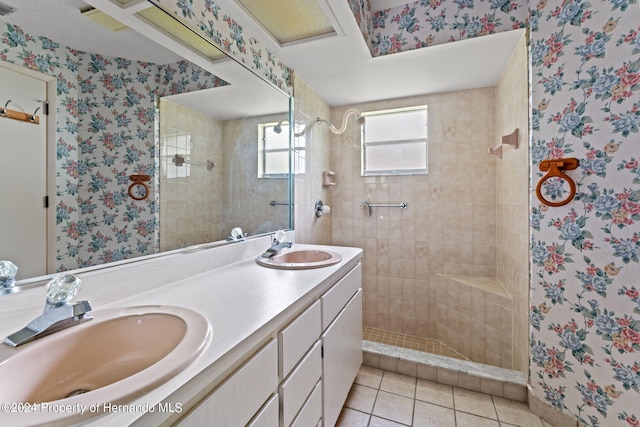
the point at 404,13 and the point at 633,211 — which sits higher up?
the point at 404,13

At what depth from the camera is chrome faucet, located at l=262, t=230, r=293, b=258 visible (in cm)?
148

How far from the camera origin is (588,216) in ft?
A: 4.11

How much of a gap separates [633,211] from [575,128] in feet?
1.40

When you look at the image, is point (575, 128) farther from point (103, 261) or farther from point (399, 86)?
point (103, 261)

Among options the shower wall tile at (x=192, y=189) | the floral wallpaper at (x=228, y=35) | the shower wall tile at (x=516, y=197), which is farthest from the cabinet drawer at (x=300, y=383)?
the floral wallpaper at (x=228, y=35)

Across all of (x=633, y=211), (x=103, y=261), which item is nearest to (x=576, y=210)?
(x=633, y=211)

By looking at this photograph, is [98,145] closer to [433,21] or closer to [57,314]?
[57,314]

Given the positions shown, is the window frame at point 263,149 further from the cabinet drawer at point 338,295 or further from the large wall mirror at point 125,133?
the cabinet drawer at point 338,295

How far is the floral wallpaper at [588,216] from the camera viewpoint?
1.14 metres

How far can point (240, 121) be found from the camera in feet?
4.98

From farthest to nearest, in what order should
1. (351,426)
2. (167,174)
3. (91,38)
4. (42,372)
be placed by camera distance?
1. (351,426)
2. (167,174)
3. (91,38)
4. (42,372)

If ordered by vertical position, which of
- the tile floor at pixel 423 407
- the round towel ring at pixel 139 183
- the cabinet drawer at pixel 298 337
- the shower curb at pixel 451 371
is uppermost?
the round towel ring at pixel 139 183

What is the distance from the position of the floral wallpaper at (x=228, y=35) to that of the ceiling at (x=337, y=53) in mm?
44

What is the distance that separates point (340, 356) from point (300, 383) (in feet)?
1.49
